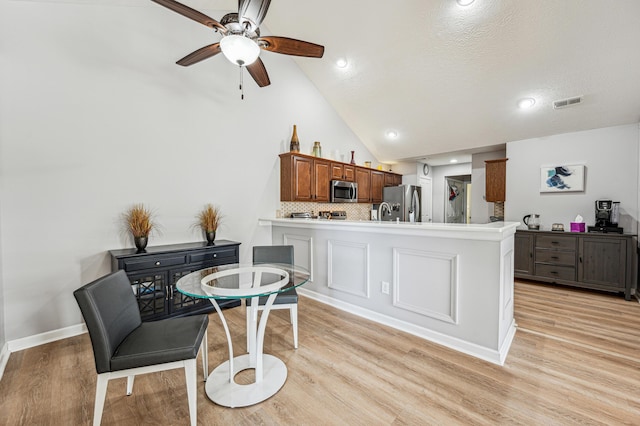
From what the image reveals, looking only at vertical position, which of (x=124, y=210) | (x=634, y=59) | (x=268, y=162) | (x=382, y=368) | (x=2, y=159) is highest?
Answer: (x=634, y=59)

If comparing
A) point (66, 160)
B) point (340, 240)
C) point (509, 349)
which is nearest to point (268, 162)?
point (340, 240)

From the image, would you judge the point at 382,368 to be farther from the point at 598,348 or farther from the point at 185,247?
the point at 185,247

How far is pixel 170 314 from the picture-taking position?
2.85 metres

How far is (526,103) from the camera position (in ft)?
12.6

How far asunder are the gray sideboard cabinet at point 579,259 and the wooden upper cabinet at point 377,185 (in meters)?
2.60

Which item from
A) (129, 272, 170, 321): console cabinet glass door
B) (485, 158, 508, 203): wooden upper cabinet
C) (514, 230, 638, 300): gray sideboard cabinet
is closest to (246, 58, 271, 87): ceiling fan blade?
(129, 272, 170, 321): console cabinet glass door

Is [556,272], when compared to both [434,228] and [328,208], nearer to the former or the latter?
[434,228]

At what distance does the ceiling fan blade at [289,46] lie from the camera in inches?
86.2

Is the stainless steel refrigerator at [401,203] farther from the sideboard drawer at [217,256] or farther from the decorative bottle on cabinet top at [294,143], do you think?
the sideboard drawer at [217,256]

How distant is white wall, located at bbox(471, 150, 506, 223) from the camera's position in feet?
17.6

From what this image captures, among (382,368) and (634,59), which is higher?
(634,59)

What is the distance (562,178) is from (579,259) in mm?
1271

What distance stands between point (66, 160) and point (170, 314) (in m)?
1.79

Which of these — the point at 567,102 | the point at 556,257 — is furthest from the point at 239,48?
the point at 556,257
